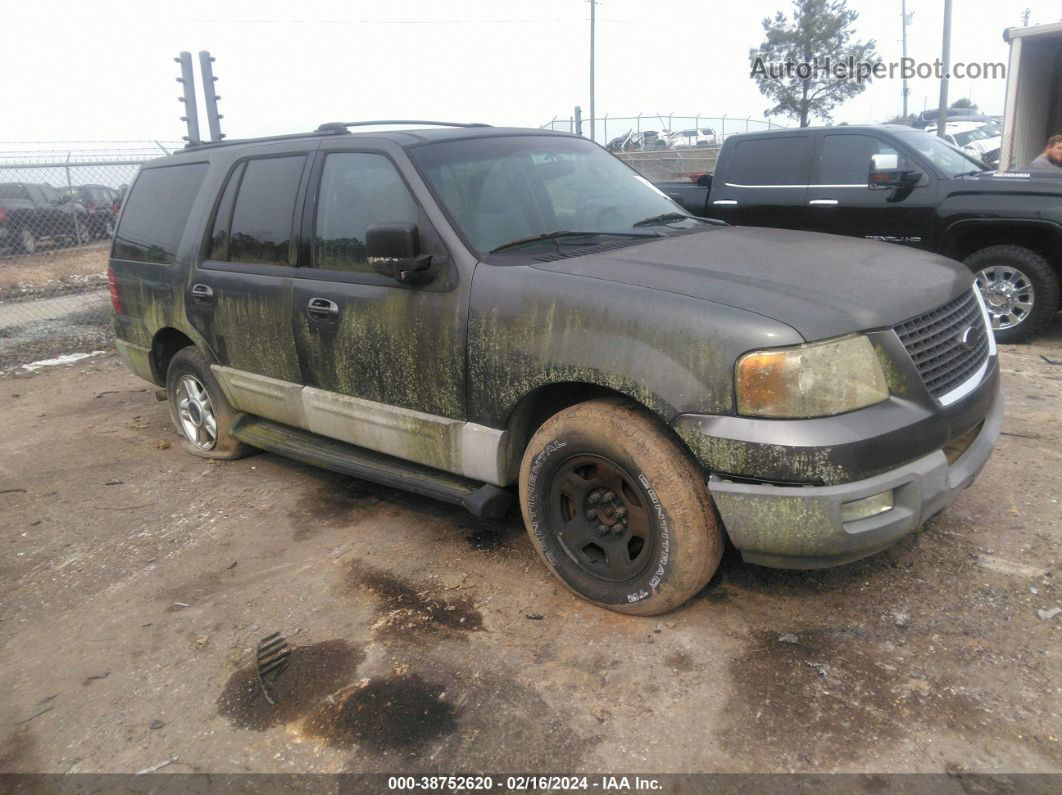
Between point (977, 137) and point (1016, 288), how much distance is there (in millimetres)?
16886

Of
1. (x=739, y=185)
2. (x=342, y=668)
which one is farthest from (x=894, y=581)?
(x=739, y=185)

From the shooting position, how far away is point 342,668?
9.58 feet

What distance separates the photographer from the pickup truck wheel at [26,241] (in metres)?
12.8

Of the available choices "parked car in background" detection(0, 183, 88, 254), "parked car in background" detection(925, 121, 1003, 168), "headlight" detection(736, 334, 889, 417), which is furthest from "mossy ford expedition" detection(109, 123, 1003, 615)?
"parked car in background" detection(925, 121, 1003, 168)

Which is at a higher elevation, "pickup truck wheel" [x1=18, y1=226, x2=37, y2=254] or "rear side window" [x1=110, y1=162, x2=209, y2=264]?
"rear side window" [x1=110, y1=162, x2=209, y2=264]

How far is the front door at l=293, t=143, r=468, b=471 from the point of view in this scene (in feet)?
11.1

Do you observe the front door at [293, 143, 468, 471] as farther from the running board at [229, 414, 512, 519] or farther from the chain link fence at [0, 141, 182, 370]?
the chain link fence at [0, 141, 182, 370]

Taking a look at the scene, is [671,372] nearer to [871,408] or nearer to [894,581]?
[871,408]

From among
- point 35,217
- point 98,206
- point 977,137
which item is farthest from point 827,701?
point 977,137

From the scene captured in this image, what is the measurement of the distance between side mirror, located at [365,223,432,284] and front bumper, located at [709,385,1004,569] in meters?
1.48

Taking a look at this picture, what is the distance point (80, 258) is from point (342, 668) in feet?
43.9

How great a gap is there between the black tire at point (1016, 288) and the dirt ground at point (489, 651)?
2688 mm

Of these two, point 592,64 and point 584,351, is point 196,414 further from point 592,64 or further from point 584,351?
point 592,64

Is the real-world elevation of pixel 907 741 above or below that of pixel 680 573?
below
